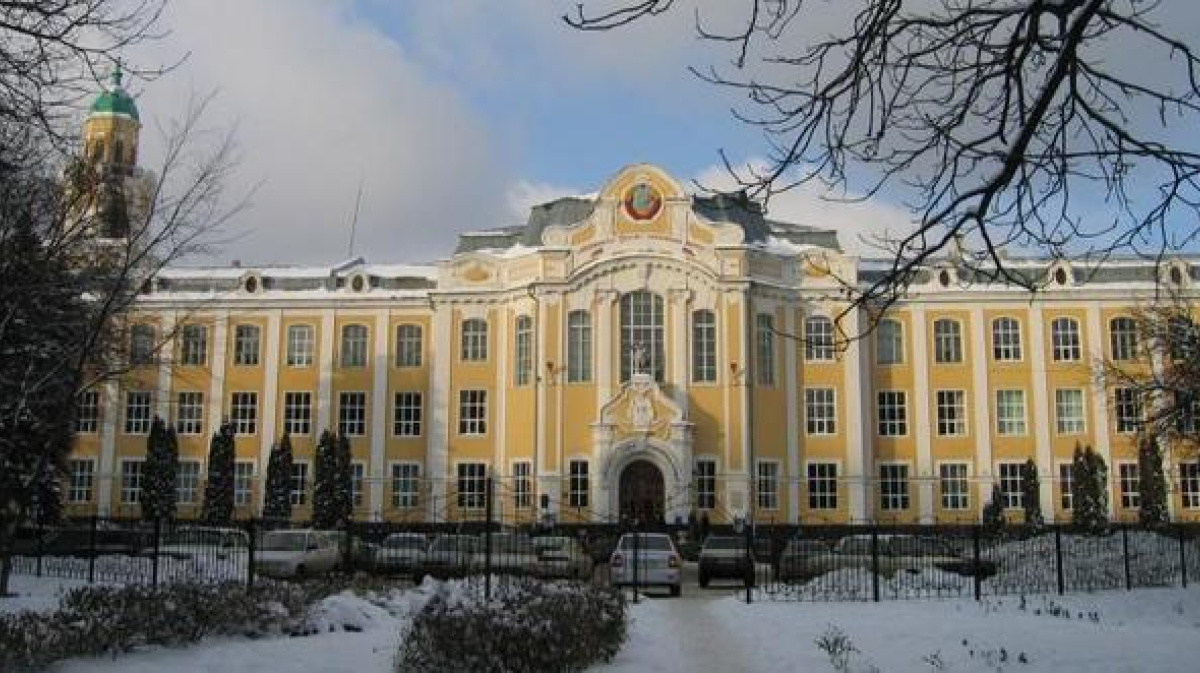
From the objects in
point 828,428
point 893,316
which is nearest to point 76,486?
point 828,428

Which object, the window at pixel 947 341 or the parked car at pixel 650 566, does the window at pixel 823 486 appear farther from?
the parked car at pixel 650 566

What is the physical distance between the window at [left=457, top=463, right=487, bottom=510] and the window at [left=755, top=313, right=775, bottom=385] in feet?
38.5

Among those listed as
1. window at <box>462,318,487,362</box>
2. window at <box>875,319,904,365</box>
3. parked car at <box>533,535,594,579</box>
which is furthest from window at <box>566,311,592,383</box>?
parked car at <box>533,535,594,579</box>

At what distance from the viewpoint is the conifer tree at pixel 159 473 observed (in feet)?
162

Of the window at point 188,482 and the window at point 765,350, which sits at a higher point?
the window at point 765,350

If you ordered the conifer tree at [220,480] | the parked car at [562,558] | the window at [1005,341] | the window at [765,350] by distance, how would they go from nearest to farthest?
1. the parked car at [562,558]
2. the window at [765,350]
3. the conifer tree at [220,480]
4. the window at [1005,341]

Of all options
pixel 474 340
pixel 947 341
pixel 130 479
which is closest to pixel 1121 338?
pixel 947 341

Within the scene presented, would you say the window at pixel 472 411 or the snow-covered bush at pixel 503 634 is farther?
the window at pixel 472 411

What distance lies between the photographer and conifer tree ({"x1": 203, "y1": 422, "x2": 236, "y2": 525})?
49.3 meters

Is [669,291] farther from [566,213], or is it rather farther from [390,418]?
→ [390,418]

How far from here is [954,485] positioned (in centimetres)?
5044

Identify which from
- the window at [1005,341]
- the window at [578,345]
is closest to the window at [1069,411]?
the window at [1005,341]

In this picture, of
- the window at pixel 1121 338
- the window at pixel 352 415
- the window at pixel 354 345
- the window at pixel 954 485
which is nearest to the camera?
the window at pixel 954 485

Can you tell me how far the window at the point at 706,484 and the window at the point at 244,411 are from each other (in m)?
19.5
